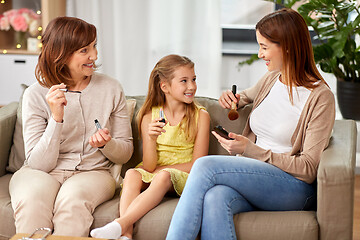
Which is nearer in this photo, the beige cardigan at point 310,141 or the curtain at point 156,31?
the beige cardigan at point 310,141

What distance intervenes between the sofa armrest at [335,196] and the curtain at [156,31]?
2193 millimetres

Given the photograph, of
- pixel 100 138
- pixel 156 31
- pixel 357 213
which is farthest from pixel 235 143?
pixel 156 31

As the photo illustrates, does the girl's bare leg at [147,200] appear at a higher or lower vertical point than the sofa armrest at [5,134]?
lower

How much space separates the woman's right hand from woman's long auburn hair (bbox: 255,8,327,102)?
2.51ft

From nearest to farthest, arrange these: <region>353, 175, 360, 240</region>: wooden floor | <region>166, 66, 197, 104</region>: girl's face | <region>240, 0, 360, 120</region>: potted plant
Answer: <region>166, 66, 197, 104</region>: girl's face < <region>353, 175, 360, 240</region>: wooden floor < <region>240, 0, 360, 120</region>: potted plant

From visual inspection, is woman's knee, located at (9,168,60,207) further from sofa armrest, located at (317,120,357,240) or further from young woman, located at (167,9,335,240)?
sofa armrest, located at (317,120,357,240)

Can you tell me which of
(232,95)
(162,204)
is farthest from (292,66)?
(162,204)

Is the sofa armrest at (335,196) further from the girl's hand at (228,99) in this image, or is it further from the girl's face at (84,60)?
the girl's face at (84,60)

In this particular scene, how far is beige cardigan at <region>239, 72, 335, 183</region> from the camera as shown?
1.84 metres

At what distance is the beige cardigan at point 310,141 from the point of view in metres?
1.84

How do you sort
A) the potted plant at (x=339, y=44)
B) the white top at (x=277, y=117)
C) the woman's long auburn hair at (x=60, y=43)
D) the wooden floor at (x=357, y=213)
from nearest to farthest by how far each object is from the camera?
the white top at (x=277, y=117), the woman's long auburn hair at (x=60, y=43), the wooden floor at (x=357, y=213), the potted plant at (x=339, y=44)

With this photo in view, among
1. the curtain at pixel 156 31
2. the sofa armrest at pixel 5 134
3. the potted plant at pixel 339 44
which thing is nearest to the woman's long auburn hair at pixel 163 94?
the sofa armrest at pixel 5 134

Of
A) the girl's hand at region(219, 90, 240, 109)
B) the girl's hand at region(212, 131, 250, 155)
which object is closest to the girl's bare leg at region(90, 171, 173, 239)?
the girl's hand at region(212, 131, 250, 155)

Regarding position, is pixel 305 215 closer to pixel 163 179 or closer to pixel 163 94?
pixel 163 179
